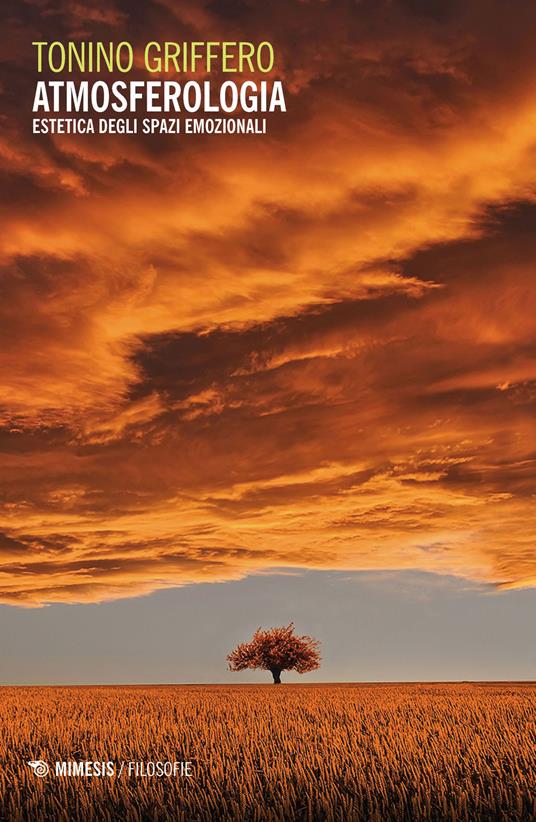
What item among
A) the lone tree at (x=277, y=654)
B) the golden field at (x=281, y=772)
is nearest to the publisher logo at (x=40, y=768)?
the golden field at (x=281, y=772)

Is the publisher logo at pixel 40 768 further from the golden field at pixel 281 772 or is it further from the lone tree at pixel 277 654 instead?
the lone tree at pixel 277 654

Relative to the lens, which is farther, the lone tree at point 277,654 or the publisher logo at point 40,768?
the lone tree at point 277,654

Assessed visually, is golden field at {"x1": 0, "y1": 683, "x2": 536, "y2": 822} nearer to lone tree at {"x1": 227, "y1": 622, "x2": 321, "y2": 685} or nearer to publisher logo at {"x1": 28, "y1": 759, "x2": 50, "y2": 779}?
publisher logo at {"x1": 28, "y1": 759, "x2": 50, "y2": 779}

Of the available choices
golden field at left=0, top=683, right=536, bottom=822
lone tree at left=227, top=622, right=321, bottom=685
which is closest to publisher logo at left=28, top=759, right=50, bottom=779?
golden field at left=0, top=683, right=536, bottom=822

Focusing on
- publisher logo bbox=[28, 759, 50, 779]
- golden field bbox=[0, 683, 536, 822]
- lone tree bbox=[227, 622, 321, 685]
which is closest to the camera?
golden field bbox=[0, 683, 536, 822]

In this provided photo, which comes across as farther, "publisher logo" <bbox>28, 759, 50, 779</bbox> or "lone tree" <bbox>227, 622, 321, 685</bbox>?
"lone tree" <bbox>227, 622, 321, 685</bbox>

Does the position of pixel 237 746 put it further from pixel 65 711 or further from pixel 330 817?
pixel 65 711

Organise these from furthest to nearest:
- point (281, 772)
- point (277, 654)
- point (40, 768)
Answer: point (277, 654), point (40, 768), point (281, 772)

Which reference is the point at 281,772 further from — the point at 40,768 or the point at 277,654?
the point at 277,654

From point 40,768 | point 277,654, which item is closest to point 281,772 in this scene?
point 40,768

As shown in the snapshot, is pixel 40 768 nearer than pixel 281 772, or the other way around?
pixel 281 772

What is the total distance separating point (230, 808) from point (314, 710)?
1880 centimetres

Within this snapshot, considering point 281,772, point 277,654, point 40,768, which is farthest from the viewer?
point 277,654

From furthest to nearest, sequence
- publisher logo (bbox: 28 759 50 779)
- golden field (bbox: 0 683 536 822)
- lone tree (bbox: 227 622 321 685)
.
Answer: lone tree (bbox: 227 622 321 685) → publisher logo (bbox: 28 759 50 779) → golden field (bbox: 0 683 536 822)
